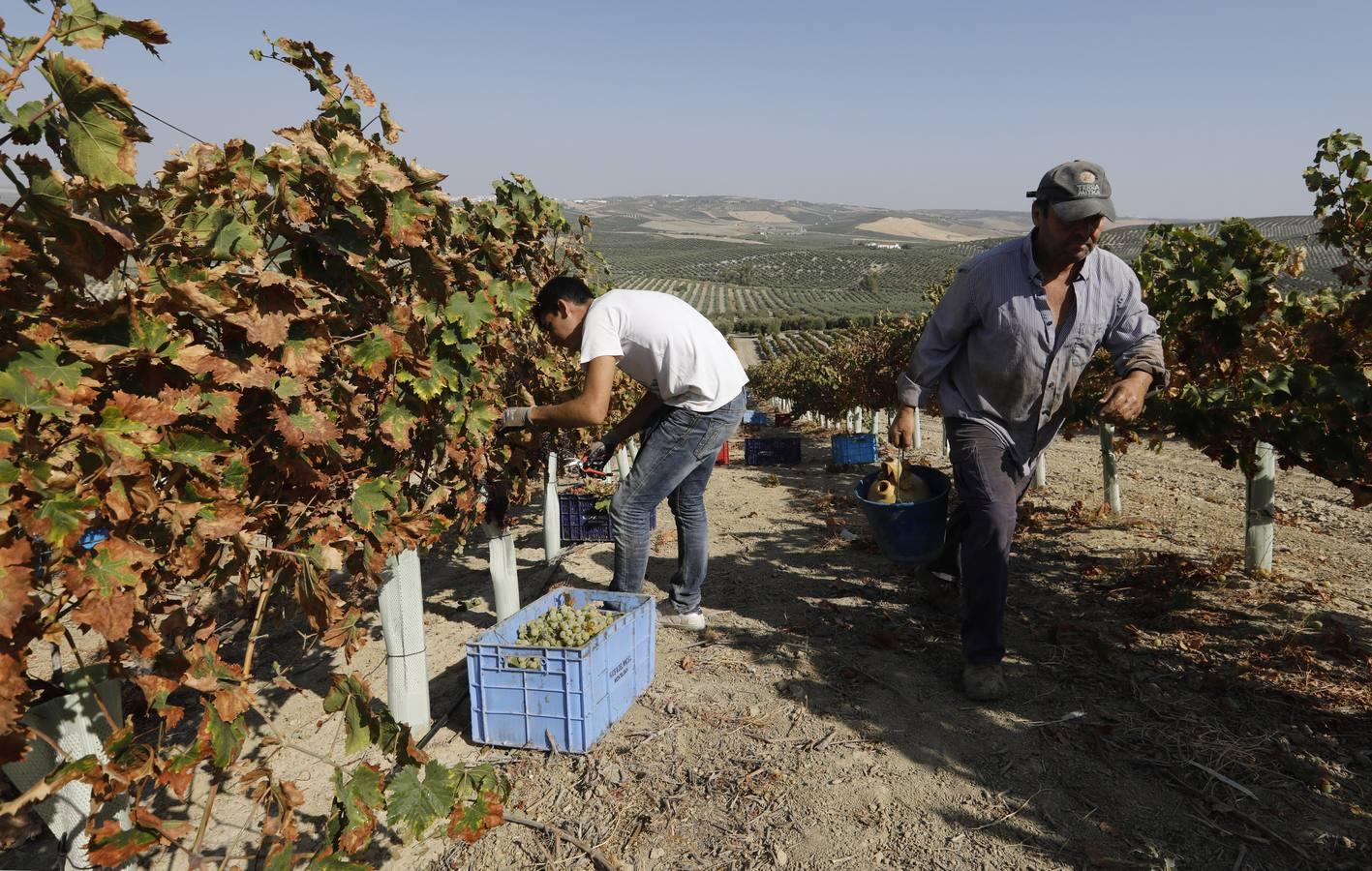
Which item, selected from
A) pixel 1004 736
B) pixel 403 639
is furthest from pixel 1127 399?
pixel 403 639

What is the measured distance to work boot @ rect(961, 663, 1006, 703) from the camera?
3.71 meters

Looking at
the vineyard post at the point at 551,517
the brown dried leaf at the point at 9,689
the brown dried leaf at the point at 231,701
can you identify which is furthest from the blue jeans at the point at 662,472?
the brown dried leaf at the point at 9,689

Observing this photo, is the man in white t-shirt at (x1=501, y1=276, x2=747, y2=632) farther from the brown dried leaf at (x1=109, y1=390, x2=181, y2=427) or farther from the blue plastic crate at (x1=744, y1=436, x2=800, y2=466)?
the blue plastic crate at (x1=744, y1=436, x2=800, y2=466)

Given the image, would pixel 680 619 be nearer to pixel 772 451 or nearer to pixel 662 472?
pixel 662 472

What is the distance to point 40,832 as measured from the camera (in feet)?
11.0

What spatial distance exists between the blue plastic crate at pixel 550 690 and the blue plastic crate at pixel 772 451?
36.7ft

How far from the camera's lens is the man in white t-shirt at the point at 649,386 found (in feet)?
13.4

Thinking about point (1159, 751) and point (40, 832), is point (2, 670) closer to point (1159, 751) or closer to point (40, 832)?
point (40, 832)

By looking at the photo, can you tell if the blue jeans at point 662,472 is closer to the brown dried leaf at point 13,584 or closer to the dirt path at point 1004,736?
the dirt path at point 1004,736

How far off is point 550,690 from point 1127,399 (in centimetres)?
270

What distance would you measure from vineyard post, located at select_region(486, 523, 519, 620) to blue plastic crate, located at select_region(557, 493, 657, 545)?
6.56 feet

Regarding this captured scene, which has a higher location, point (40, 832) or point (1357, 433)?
point (1357, 433)

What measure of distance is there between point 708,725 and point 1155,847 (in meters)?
1.72

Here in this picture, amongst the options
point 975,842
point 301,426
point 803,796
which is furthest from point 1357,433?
point 301,426
